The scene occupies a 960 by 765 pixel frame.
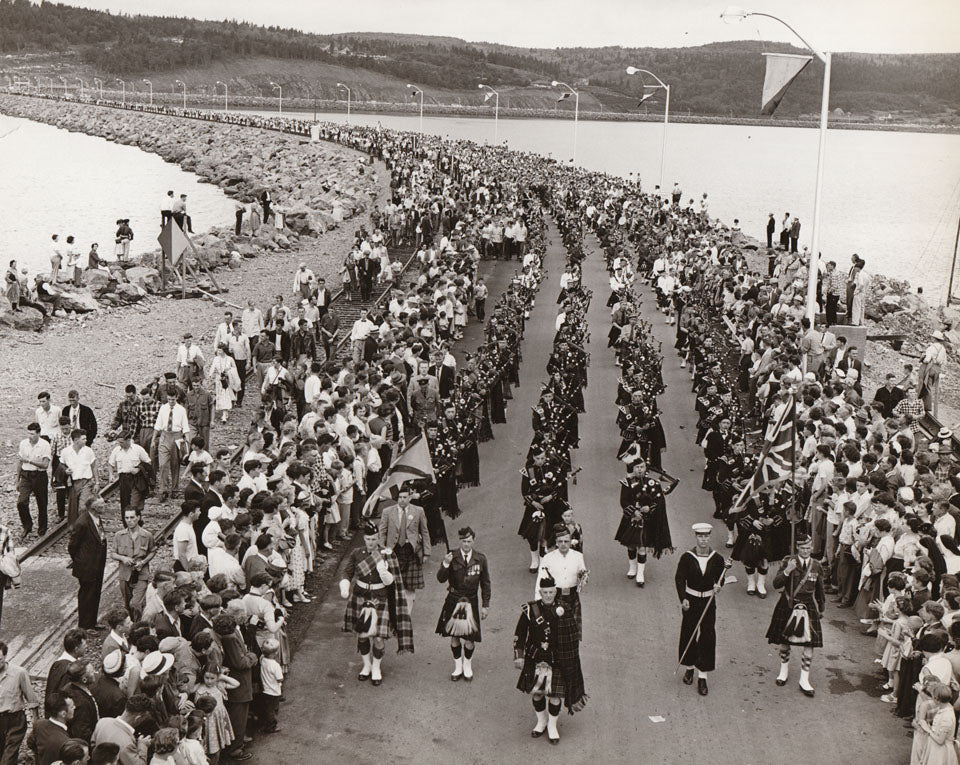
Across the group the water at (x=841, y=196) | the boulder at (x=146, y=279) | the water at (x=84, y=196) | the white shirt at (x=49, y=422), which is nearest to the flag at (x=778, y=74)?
the white shirt at (x=49, y=422)

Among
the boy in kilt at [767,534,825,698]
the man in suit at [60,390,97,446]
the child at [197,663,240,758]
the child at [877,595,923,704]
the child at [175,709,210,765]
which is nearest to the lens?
the child at [175,709,210,765]

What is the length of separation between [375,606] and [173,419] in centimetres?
556

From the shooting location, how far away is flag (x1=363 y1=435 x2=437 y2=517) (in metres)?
13.7

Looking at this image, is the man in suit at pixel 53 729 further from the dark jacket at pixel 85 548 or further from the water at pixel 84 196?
the water at pixel 84 196

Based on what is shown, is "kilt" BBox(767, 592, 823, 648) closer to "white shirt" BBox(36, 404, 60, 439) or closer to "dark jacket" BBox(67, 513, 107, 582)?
"dark jacket" BBox(67, 513, 107, 582)

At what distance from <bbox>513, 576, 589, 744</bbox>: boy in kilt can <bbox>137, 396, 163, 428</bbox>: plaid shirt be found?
7573 mm

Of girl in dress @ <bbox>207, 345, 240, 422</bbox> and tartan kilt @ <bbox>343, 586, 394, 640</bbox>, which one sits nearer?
tartan kilt @ <bbox>343, 586, 394, 640</bbox>

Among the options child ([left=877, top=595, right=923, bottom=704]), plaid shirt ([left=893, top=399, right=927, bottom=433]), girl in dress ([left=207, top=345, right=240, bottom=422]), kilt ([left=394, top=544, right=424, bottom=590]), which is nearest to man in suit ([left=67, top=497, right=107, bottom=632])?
kilt ([left=394, top=544, right=424, bottom=590])

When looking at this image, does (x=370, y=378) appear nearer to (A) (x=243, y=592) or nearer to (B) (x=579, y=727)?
(A) (x=243, y=592)

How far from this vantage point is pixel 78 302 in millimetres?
30031

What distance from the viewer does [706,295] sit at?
28578 millimetres

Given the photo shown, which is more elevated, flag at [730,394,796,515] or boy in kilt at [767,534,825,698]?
flag at [730,394,796,515]

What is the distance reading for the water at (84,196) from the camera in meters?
57.4

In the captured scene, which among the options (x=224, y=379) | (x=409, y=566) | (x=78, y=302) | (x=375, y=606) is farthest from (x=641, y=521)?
(x=78, y=302)
